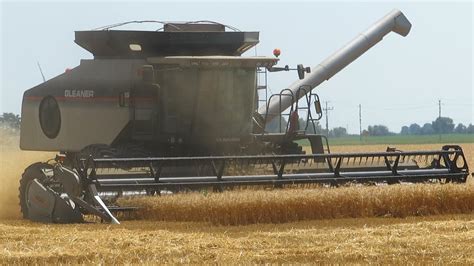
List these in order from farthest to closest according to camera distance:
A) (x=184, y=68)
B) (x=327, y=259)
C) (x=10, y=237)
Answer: (x=184, y=68) → (x=10, y=237) → (x=327, y=259)

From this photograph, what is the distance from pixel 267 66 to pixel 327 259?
4.70 metres

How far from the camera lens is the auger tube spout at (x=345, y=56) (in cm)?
1129

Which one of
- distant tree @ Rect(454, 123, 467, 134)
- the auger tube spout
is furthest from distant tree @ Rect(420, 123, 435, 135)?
the auger tube spout

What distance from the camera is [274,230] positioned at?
27.1ft

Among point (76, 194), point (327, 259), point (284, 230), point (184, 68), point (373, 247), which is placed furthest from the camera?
point (184, 68)

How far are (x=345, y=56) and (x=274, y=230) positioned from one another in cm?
528

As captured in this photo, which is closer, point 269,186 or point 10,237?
point 10,237

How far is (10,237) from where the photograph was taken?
768 cm

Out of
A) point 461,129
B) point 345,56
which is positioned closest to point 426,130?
point 461,129

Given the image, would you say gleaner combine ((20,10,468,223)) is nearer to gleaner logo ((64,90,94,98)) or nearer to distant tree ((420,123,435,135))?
gleaner logo ((64,90,94,98))

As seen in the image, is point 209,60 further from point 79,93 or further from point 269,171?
point 79,93

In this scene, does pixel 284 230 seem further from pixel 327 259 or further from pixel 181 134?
pixel 181 134

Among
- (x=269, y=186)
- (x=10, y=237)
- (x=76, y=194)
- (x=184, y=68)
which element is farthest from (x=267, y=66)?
(x=10, y=237)

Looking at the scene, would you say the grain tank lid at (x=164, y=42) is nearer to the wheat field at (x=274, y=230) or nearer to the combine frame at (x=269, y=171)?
the combine frame at (x=269, y=171)
